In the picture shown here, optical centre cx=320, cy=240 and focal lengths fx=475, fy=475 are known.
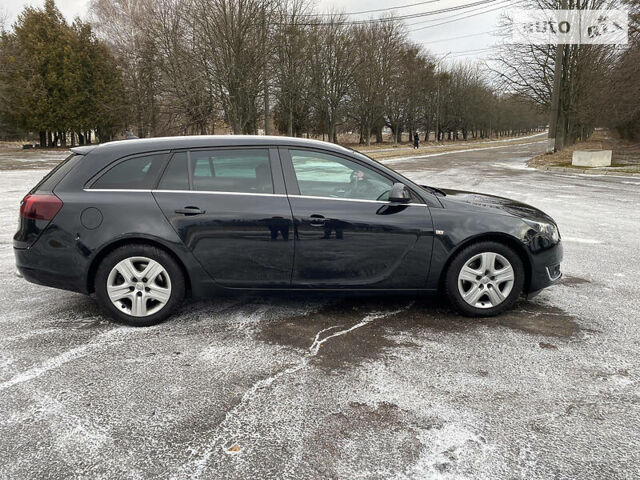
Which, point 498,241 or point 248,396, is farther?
point 498,241

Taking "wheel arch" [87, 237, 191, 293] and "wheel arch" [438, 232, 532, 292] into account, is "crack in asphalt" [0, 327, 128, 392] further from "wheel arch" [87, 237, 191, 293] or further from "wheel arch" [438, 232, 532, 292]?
"wheel arch" [438, 232, 532, 292]

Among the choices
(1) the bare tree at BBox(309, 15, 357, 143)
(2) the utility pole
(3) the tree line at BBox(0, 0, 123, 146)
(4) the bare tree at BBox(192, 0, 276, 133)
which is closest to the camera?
(2) the utility pole

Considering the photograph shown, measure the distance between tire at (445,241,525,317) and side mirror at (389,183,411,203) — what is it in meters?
0.68

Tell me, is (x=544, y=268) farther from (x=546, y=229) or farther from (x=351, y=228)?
(x=351, y=228)

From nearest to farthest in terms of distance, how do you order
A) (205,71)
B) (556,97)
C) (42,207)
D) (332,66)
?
(42,207) < (556,97) < (205,71) < (332,66)

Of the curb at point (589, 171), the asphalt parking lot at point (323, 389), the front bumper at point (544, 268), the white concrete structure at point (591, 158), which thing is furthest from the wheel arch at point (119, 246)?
the white concrete structure at point (591, 158)

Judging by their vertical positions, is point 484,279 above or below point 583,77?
below

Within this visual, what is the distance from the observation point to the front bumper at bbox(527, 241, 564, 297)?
163 inches

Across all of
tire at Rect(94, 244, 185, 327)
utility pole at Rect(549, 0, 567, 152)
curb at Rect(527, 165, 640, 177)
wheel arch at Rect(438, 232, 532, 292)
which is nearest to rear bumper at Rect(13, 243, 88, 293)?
tire at Rect(94, 244, 185, 327)

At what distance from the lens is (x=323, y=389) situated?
300 centimetres

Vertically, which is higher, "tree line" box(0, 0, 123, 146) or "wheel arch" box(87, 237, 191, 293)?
"tree line" box(0, 0, 123, 146)

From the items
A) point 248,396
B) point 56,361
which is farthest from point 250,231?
point 56,361

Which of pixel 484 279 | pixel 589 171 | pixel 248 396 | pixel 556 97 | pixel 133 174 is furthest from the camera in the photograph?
pixel 556 97

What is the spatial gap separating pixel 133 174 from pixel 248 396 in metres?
2.15
